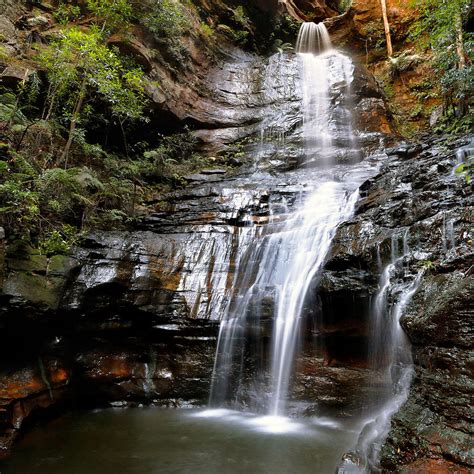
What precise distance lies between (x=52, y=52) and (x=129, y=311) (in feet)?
22.3

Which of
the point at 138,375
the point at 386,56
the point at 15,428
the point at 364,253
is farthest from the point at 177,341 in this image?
the point at 386,56

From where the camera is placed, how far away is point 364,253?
20.4ft

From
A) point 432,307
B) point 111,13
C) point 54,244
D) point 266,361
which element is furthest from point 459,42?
point 54,244

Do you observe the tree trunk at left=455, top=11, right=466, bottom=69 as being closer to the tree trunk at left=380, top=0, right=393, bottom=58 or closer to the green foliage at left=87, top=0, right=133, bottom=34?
the tree trunk at left=380, top=0, right=393, bottom=58

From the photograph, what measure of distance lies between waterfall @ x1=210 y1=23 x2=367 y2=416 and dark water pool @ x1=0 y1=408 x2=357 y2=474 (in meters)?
0.56

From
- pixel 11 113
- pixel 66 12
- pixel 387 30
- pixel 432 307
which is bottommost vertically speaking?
pixel 432 307

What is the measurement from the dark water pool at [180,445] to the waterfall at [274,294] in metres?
0.56

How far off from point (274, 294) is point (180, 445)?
315 cm

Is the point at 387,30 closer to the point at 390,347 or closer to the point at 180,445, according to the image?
the point at 390,347

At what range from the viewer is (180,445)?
5.19 metres

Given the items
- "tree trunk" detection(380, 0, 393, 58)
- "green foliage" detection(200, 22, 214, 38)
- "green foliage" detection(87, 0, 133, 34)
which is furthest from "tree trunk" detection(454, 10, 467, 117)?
"green foliage" detection(200, 22, 214, 38)

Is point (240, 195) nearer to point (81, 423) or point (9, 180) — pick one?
point (9, 180)

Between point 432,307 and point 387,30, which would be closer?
point 432,307

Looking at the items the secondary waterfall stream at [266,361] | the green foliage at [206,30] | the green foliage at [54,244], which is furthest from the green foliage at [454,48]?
the green foliage at [54,244]
